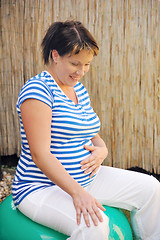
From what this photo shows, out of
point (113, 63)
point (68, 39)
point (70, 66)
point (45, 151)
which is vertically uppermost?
point (68, 39)

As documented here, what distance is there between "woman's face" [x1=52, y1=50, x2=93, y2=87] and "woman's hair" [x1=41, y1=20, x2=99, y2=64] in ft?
0.10

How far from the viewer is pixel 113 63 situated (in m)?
3.23

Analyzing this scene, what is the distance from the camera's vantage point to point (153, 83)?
3.21m

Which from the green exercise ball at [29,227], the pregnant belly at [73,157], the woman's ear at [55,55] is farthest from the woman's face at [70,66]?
the green exercise ball at [29,227]

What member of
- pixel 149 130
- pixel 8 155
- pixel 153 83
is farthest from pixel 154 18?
pixel 8 155

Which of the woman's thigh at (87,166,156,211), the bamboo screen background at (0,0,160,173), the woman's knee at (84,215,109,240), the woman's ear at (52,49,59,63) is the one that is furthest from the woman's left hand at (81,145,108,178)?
A: the bamboo screen background at (0,0,160,173)

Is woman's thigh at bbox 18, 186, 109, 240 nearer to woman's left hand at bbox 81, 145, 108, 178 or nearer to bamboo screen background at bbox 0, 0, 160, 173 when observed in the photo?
woman's left hand at bbox 81, 145, 108, 178

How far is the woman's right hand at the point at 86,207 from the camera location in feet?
5.17

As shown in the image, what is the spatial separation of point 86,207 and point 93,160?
40cm

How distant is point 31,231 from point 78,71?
3.10ft

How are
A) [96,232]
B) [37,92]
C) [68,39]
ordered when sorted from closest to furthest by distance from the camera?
[96,232] < [37,92] < [68,39]

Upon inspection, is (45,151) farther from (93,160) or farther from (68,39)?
(68,39)

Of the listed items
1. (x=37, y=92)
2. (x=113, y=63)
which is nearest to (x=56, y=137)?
(x=37, y=92)

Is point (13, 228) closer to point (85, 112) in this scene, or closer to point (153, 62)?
point (85, 112)
